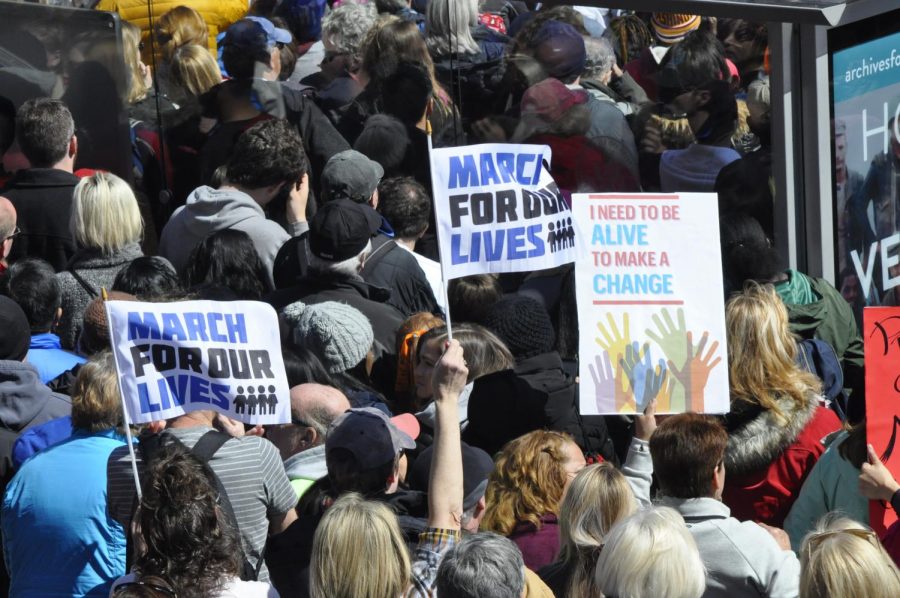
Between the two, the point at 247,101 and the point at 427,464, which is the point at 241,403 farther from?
the point at 247,101

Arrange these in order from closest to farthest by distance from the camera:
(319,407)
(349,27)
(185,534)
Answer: (185,534) → (319,407) → (349,27)

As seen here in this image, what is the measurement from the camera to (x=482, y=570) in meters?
4.02

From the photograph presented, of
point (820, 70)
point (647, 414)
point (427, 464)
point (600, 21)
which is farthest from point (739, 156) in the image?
point (427, 464)

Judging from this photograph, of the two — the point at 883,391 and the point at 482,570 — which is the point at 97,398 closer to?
the point at 482,570

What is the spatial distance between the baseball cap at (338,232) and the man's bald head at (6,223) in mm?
1407

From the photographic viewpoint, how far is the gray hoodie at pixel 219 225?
7188 millimetres

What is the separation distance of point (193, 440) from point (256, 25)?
12.2 feet

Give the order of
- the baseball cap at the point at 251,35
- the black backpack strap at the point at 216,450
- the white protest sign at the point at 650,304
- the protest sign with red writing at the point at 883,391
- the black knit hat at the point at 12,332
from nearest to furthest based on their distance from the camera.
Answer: the black backpack strap at the point at 216,450
the protest sign with red writing at the point at 883,391
the black knit hat at the point at 12,332
the white protest sign at the point at 650,304
the baseball cap at the point at 251,35

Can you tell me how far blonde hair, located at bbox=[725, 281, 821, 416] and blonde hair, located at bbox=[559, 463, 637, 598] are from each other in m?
1.12

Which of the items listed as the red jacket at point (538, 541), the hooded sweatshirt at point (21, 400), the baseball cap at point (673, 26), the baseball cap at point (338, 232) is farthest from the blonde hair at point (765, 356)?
the baseball cap at point (673, 26)

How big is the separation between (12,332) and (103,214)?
1265 millimetres

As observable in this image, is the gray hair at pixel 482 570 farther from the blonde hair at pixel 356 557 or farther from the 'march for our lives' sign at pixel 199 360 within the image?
the 'march for our lives' sign at pixel 199 360

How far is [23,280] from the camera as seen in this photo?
20.5ft

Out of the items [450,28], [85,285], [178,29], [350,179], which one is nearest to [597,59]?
[450,28]
